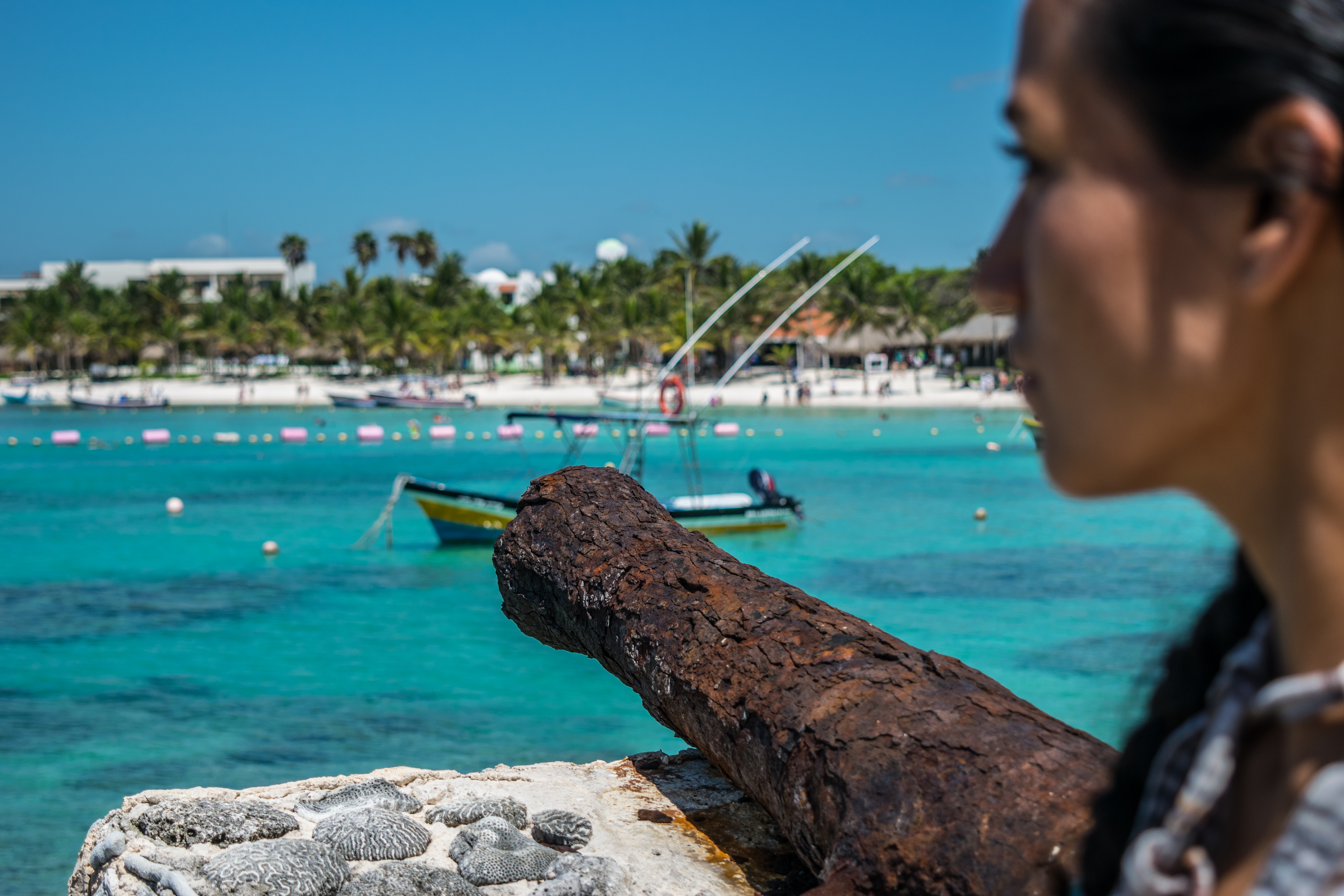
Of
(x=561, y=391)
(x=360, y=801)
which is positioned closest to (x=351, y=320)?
(x=561, y=391)

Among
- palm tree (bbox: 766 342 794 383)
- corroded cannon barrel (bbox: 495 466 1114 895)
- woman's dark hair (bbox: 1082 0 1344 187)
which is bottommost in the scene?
corroded cannon barrel (bbox: 495 466 1114 895)

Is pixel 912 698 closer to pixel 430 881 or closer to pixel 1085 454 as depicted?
pixel 430 881

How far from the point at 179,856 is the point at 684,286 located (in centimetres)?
7731

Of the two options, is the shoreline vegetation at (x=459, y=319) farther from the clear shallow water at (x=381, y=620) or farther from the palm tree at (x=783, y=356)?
the clear shallow water at (x=381, y=620)

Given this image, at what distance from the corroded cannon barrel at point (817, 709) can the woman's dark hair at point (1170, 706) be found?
1189 millimetres

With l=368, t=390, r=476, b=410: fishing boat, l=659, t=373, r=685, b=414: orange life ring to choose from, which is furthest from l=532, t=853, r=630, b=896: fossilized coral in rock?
l=368, t=390, r=476, b=410: fishing boat

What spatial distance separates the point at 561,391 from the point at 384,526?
167ft

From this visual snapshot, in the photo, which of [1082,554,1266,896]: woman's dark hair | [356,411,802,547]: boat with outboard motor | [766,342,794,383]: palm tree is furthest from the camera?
[766,342,794,383]: palm tree

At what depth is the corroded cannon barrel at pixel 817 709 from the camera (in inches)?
130

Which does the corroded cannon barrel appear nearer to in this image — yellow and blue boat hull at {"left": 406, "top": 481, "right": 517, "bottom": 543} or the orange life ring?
the orange life ring

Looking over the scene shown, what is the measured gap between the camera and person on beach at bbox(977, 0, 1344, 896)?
70 cm

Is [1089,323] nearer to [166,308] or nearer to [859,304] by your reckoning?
[859,304]

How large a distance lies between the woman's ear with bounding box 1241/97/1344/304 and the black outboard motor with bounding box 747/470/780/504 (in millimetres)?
21599

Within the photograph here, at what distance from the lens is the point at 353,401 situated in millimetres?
75500
